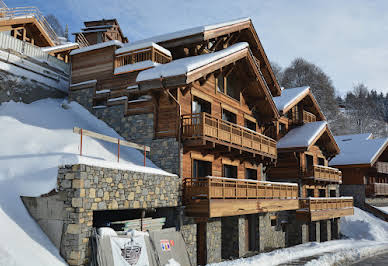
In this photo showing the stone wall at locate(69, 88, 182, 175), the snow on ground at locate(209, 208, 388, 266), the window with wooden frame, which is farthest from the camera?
the window with wooden frame

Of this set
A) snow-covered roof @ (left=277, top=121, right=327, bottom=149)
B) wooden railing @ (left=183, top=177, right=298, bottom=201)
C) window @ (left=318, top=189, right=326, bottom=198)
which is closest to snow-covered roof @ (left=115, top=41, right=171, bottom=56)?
wooden railing @ (left=183, top=177, right=298, bottom=201)

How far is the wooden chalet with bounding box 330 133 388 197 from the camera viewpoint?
36656 millimetres

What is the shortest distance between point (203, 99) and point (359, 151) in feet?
87.9

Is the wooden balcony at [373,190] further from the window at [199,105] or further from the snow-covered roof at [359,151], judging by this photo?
the window at [199,105]

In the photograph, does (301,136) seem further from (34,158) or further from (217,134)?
(34,158)

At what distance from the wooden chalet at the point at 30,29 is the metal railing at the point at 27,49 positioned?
211 inches

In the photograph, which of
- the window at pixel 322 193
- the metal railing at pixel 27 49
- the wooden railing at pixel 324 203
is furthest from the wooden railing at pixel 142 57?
the window at pixel 322 193

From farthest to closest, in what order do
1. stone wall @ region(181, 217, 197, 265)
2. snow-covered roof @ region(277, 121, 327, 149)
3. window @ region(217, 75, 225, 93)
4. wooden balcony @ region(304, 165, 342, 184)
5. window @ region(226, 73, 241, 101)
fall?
wooden balcony @ region(304, 165, 342, 184)
snow-covered roof @ region(277, 121, 327, 149)
window @ region(226, 73, 241, 101)
window @ region(217, 75, 225, 93)
stone wall @ region(181, 217, 197, 265)

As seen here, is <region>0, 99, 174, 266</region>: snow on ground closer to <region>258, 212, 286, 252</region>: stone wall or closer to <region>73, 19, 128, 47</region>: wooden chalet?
<region>258, 212, 286, 252</region>: stone wall

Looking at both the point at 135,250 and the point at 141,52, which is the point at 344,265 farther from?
the point at 141,52

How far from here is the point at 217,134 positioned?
1614cm

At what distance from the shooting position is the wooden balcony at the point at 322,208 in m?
23.4

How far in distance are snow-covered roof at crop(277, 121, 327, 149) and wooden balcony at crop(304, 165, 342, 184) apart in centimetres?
216

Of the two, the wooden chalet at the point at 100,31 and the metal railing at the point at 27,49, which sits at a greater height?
the wooden chalet at the point at 100,31
